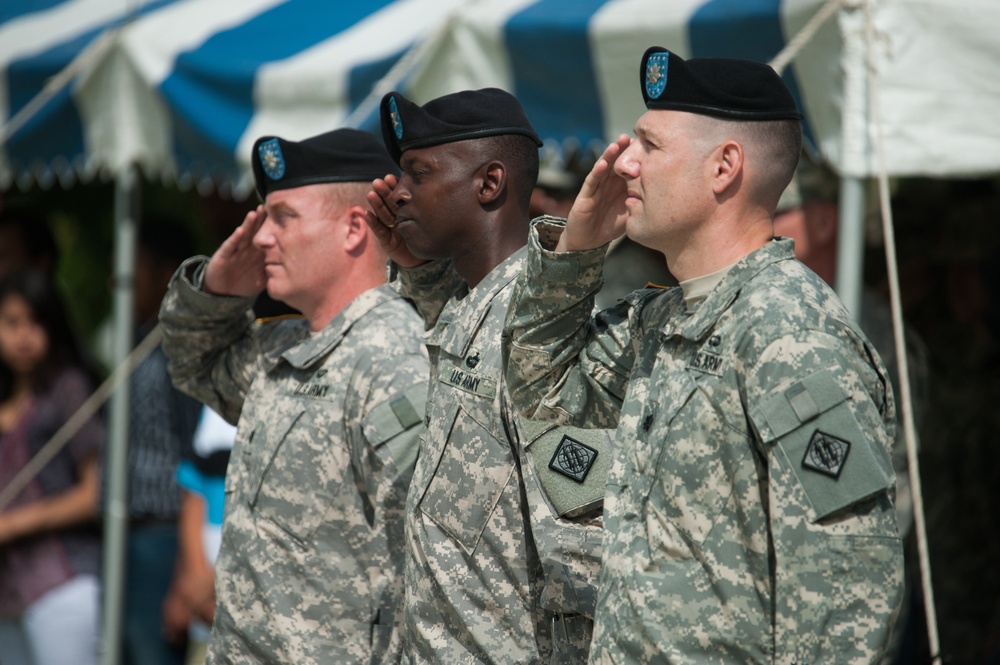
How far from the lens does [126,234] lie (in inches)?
205

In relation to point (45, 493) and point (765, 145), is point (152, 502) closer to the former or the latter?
point (45, 493)

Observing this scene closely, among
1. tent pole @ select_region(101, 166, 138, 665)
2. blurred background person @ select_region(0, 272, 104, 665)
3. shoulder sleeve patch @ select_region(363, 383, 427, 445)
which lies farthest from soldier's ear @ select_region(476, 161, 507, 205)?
blurred background person @ select_region(0, 272, 104, 665)

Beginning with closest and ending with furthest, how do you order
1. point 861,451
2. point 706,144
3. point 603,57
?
point 861,451
point 706,144
point 603,57

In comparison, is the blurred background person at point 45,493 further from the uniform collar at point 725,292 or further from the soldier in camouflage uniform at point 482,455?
the uniform collar at point 725,292

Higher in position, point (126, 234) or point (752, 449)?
point (126, 234)

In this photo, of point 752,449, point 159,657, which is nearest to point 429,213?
point 752,449

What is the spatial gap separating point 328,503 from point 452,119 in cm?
93

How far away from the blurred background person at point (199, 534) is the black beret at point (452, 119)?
7.56 ft

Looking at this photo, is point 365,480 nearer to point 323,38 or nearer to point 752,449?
point 752,449

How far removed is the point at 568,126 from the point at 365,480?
1.54 metres

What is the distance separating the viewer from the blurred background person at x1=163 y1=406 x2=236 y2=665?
499 centimetres

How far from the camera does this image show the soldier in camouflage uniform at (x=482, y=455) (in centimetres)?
250

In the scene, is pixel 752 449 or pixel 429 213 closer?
pixel 752 449

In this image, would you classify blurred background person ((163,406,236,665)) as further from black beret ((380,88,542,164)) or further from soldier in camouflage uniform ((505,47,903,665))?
soldier in camouflage uniform ((505,47,903,665))
